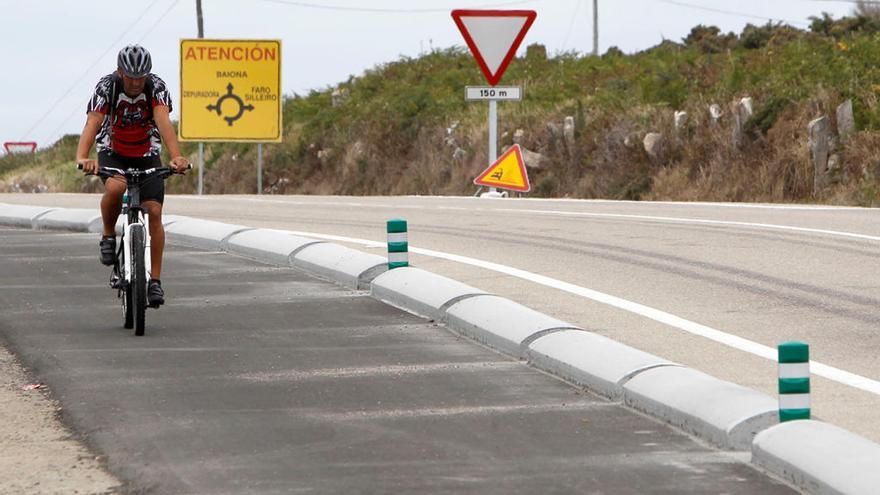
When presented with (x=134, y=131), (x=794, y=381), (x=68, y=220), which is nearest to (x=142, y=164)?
(x=134, y=131)

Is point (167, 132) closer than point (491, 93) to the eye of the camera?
Yes

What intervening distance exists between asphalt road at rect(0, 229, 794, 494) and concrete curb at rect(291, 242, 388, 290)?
0.23 m

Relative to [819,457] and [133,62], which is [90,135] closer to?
[133,62]

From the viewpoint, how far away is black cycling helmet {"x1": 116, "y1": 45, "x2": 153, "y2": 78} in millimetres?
10781

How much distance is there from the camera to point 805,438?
694 centimetres

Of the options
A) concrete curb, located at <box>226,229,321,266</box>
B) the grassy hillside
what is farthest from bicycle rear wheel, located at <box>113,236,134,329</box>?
the grassy hillside

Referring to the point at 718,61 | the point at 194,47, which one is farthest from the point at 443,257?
the point at 194,47

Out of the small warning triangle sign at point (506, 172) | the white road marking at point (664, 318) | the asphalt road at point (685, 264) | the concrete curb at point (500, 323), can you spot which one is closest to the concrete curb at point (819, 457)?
the asphalt road at point (685, 264)

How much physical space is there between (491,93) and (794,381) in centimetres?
1948

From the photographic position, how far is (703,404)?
25.7 ft

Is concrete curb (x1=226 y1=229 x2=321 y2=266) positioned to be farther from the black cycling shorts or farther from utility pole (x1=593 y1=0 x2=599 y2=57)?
utility pole (x1=593 y1=0 x2=599 y2=57)

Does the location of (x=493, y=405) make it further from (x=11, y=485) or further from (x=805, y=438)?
(x=11, y=485)

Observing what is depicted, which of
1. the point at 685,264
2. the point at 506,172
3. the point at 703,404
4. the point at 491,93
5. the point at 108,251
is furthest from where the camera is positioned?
the point at 506,172

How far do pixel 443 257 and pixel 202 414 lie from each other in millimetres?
7319
